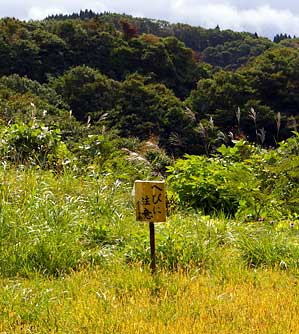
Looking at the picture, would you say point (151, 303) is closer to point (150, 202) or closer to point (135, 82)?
point (150, 202)

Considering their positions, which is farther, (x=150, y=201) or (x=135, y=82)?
(x=135, y=82)

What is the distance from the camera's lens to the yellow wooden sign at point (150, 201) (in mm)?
3266

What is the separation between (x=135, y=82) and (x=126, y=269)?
94.0 feet

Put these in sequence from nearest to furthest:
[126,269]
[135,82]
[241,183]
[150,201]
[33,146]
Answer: [150,201] → [126,269] → [241,183] → [33,146] → [135,82]

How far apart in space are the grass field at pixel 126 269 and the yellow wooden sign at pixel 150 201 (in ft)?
1.27

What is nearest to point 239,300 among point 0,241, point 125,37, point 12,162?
point 0,241

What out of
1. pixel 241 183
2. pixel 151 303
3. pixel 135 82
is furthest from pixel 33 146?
pixel 135 82

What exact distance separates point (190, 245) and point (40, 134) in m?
3.24

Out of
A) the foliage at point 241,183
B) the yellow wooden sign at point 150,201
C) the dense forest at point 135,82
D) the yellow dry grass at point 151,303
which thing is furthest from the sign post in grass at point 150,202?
the dense forest at point 135,82

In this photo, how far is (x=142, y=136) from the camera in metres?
26.9

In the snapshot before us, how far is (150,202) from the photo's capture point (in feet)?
10.8

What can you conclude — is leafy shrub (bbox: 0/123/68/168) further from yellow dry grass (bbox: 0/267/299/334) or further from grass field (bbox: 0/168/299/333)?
yellow dry grass (bbox: 0/267/299/334)

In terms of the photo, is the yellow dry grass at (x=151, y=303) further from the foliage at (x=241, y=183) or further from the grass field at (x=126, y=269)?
the foliage at (x=241, y=183)

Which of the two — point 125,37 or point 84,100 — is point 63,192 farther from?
point 125,37
